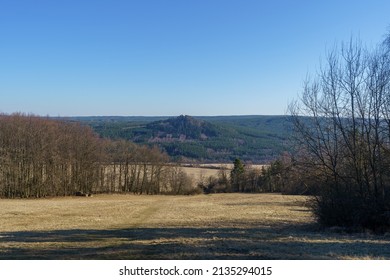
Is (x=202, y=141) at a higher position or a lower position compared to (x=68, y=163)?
higher

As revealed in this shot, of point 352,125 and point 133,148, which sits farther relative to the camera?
point 133,148

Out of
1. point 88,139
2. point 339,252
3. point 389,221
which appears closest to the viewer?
point 339,252

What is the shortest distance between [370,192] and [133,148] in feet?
231

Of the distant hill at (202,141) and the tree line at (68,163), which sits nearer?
the tree line at (68,163)

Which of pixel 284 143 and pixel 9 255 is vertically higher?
pixel 284 143

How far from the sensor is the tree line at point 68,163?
6581 centimetres

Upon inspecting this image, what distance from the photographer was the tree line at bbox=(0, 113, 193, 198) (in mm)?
65812

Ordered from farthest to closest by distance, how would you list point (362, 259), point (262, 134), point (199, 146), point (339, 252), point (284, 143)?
point (262, 134) < point (199, 146) < point (284, 143) < point (339, 252) < point (362, 259)

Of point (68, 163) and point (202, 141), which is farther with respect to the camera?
point (202, 141)

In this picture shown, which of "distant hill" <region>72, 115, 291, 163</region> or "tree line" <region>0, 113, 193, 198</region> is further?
"distant hill" <region>72, 115, 291, 163</region>

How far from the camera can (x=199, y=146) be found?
168 m

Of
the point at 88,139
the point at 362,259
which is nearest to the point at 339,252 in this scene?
the point at 362,259

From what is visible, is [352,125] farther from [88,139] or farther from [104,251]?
[88,139]

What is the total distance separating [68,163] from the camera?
233ft
